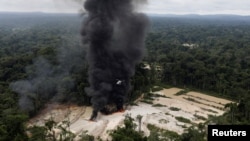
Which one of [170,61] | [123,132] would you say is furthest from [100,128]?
[170,61]

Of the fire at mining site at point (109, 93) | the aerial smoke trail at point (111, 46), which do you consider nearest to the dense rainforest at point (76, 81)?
the fire at mining site at point (109, 93)

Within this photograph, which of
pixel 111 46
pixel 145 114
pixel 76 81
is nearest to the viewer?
pixel 145 114

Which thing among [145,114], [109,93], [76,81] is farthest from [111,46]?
[145,114]

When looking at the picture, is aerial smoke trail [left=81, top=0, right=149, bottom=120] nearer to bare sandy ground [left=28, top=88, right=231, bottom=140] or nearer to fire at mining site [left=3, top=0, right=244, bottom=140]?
fire at mining site [left=3, top=0, right=244, bottom=140]

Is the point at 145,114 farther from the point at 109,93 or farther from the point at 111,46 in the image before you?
the point at 111,46

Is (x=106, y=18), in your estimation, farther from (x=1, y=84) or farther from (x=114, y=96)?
(x=1, y=84)

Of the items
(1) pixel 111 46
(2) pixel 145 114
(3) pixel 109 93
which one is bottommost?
(2) pixel 145 114
